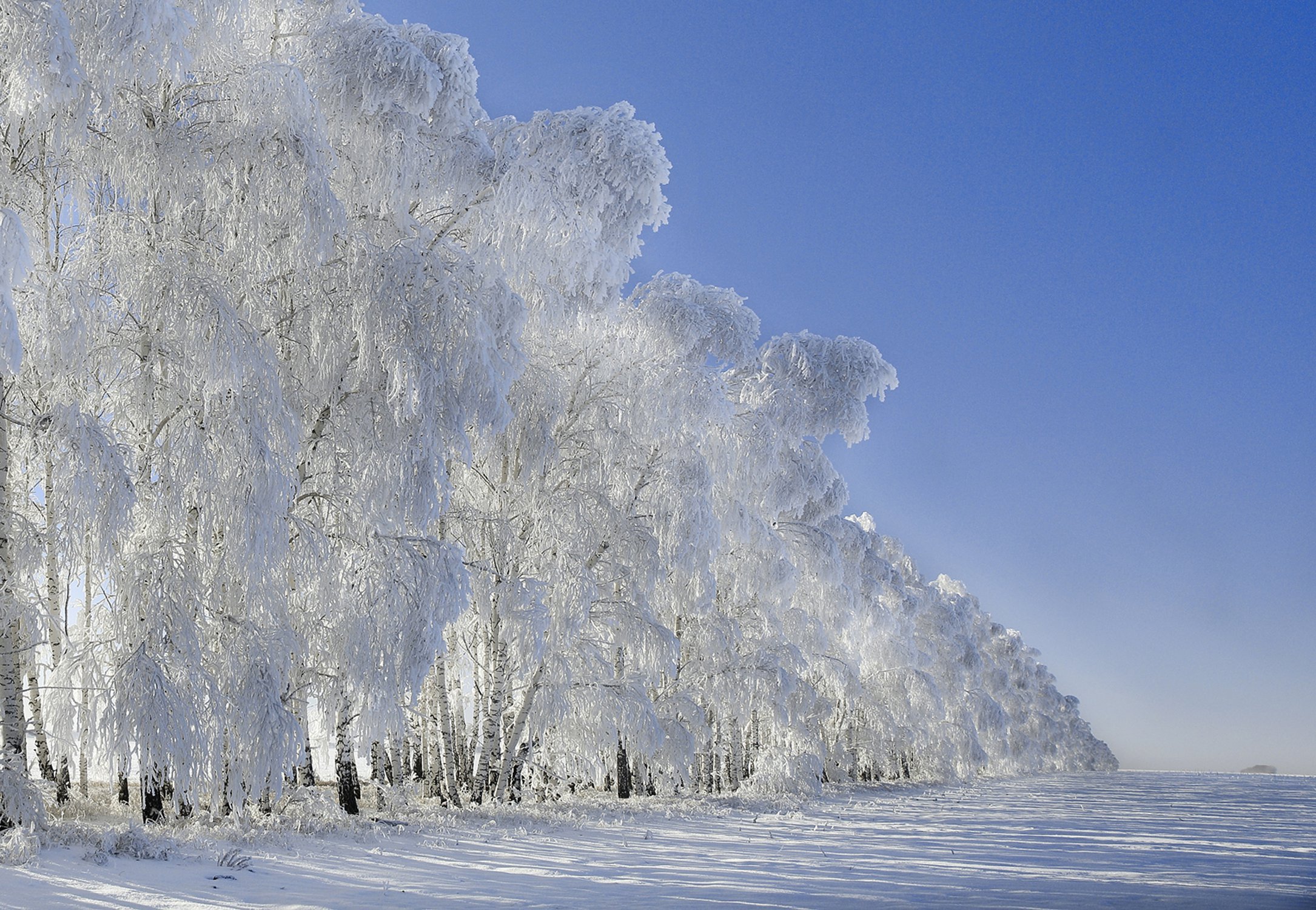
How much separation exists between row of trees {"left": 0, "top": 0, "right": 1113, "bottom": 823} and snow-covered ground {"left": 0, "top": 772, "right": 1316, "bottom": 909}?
2.99 feet

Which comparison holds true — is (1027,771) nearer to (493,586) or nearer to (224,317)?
(493,586)

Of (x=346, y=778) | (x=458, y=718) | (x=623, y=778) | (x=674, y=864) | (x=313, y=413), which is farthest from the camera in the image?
(x=623, y=778)

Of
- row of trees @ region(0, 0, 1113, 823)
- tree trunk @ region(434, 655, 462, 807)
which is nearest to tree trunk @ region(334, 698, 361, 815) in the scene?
row of trees @ region(0, 0, 1113, 823)

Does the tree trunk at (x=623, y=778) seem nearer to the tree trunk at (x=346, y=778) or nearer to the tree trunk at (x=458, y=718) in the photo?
the tree trunk at (x=458, y=718)

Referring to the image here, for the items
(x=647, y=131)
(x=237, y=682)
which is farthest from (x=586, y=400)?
(x=237, y=682)

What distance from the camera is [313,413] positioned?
34.7 ft

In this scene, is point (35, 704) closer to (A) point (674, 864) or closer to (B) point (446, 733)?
(B) point (446, 733)

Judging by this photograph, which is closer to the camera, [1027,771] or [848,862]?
[848,862]

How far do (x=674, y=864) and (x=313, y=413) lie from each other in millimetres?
6087

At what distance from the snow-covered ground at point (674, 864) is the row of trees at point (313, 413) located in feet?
2.99

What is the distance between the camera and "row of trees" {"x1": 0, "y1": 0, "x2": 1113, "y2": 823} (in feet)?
27.1

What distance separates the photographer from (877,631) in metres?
30.4

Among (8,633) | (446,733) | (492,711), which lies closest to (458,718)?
(446,733)

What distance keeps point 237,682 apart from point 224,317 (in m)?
3.35
